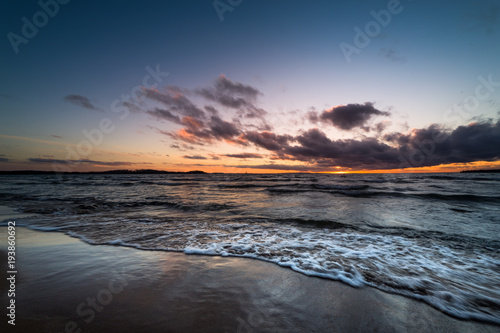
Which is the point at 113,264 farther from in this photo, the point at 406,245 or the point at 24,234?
the point at 406,245

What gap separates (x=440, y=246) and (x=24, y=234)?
11152mm

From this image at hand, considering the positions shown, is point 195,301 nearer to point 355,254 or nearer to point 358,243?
point 355,254

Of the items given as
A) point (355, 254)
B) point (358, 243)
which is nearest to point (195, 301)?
point (355, 254)

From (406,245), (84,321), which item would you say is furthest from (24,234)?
(406,245)

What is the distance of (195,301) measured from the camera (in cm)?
266

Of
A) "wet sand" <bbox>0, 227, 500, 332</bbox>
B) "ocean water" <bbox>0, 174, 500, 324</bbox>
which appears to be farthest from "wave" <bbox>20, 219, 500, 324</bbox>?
"wet sand" <bbox>0, 227, 500, 332</bbox>

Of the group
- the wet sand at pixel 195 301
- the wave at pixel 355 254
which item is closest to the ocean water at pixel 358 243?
the wave at pixel 355 254

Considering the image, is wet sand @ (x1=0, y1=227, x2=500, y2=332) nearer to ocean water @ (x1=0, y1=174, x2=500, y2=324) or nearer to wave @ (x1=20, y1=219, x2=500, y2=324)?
wave @ (x1=20, y1=219, x2=500, y2=324)

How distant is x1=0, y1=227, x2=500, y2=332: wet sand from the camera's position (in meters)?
2.24

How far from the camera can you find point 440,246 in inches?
→ 207

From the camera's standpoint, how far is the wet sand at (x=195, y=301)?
2.24 meters

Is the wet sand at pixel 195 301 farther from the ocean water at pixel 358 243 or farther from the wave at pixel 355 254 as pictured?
the ocean water at pixel 358 243

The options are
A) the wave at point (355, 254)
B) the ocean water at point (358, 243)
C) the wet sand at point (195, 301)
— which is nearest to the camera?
the wet sand at point (195, 301)

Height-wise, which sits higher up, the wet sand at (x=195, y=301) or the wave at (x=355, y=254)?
the wet sand at (x=195, y=301)
